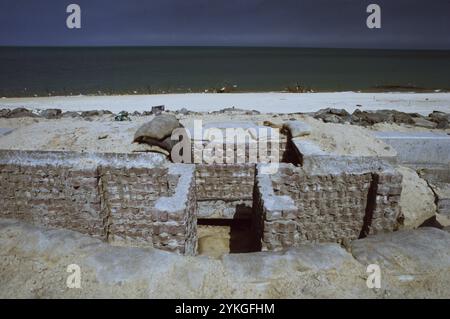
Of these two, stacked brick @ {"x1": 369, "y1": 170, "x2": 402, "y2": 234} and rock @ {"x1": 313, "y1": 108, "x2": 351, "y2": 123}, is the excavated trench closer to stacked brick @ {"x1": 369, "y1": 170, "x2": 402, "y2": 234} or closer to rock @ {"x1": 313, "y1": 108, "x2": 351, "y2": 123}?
stacked brick @ {"x1": 369, "y1": 170, "x2": 402, "y2": 234}

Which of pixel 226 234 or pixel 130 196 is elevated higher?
pixel 130 196

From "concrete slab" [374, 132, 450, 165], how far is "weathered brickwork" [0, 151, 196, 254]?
5.04m

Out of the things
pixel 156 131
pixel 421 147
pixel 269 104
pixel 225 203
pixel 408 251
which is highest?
pixel 269 104

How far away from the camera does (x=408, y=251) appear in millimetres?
3066

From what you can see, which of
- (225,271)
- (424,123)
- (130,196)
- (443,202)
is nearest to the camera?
(225,271)

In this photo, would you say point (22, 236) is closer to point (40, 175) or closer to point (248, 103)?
point (40, 175)

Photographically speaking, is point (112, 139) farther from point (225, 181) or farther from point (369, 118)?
point (369, 118)

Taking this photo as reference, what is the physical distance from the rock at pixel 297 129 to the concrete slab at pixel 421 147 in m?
1.71

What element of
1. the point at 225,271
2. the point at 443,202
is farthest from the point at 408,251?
the point at 443,202

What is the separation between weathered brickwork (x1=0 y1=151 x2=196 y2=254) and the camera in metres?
4.52

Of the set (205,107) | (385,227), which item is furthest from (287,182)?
(205,107)

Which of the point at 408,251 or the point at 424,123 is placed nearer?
the point at 408,251

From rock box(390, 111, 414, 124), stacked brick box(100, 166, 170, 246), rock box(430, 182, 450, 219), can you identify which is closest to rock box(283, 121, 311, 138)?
rock box(430, 182, 450, 219)

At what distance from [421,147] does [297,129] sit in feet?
9.09
